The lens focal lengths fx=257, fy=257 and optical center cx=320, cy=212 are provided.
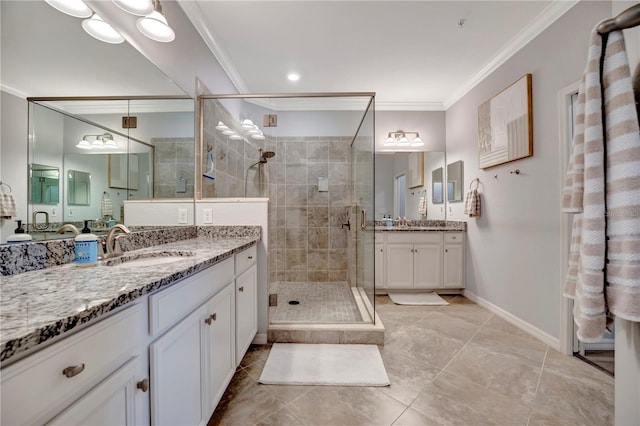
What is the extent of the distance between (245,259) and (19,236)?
1.01 meters

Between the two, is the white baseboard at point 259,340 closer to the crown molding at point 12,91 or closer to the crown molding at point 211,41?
the crown molding at point 12,91

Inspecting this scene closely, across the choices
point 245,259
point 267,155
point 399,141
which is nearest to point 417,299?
point 399,141

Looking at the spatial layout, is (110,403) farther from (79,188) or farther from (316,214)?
(316,214)

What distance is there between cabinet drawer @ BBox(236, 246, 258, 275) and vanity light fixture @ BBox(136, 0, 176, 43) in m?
1.28

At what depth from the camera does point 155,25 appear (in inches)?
53.7

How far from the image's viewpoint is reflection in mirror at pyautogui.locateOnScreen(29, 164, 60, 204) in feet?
2.98

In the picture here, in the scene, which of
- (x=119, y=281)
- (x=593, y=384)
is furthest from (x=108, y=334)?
(x=593, y=384)

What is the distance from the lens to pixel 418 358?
186 centimetres

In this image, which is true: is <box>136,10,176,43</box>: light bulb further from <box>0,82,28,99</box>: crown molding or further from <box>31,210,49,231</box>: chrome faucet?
<box>31,210,49,231</box>: chrome faucet

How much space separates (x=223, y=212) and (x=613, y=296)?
209cm

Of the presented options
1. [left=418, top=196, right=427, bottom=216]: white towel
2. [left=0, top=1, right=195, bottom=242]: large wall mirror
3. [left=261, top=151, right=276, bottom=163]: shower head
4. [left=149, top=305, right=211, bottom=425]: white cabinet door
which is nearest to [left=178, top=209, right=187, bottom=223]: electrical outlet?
[left=0, top=1, right=195, bottom=242]: large wall mirror

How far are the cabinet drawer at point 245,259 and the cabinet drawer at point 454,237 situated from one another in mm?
2449

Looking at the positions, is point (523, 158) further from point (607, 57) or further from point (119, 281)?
point (119, 281)

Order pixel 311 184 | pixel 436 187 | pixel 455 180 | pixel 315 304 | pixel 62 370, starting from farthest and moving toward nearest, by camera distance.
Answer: pixel 436 187 → pixel 311 184 → pixel 455 180 → pixel 315 304 → pixel 62 370
